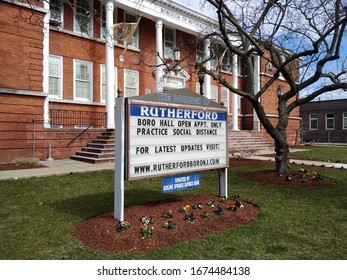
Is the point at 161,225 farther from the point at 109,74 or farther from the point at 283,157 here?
the point at 109,74

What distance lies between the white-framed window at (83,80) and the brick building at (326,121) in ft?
125

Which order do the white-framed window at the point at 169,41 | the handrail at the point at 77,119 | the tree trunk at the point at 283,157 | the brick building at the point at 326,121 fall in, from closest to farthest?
the tree trunk at the point at 283,157 → the handrail at the point at 77,119 → the white-framed window at the point at 169,41 → the brick building at the point at 326,121

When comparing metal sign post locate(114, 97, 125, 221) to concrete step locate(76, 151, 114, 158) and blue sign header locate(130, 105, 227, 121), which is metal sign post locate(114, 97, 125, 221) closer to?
blue sign header locate(130, 105, 227, 121)

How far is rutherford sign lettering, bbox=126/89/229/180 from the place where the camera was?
4.94 meters

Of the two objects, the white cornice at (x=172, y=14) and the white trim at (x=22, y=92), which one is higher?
the white cornice at (x=172, y=14)

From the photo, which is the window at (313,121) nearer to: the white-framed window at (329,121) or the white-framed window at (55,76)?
the white-framed window at (329,121)

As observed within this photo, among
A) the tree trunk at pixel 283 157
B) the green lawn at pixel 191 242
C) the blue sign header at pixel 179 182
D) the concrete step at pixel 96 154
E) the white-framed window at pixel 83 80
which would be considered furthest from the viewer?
the white-framed window at pixel 83 80

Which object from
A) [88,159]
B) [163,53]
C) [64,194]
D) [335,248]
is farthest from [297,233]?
[163,53]

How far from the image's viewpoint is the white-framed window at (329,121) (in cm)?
5062

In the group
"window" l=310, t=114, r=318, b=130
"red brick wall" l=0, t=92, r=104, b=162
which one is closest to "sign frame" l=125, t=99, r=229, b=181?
"red brick wall" l=0, t=92, r=104, b=162

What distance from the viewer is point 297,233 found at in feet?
16.6

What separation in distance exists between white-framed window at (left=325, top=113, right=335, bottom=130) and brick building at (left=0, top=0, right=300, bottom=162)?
30.0 metres

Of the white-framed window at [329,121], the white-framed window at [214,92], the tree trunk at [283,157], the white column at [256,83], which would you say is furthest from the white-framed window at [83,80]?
the white-framed window at [329,121]

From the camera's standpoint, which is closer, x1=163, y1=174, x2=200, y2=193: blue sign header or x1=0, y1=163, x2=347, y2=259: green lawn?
x1=0, y1=163, x2=347, y2=259: green lawn
